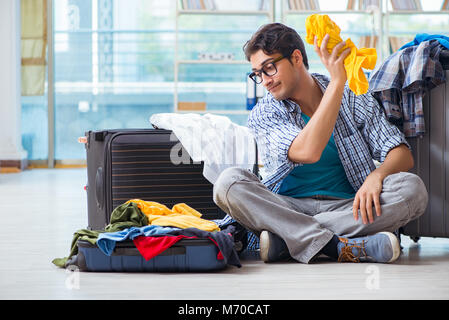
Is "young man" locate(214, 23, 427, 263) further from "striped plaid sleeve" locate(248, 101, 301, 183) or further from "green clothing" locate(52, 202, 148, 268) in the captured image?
"green clothing" locate(52, 202, 148, 268)

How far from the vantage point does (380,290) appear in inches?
57.9

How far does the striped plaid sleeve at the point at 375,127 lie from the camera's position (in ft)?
6.36

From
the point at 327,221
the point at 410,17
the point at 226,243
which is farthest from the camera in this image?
the point at 410,17

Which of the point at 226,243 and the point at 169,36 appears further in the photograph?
the point at 169,36

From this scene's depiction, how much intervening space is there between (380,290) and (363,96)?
73 cm

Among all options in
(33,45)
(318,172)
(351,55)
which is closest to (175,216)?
(318,172)

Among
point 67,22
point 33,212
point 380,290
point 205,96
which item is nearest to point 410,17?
point 205,96

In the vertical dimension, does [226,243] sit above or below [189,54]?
below

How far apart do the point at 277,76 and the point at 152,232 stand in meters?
0.58

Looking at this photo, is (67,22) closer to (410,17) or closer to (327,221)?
(410,17)

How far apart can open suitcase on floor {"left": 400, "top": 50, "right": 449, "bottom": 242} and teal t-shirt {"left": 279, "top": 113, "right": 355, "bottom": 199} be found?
26 cm

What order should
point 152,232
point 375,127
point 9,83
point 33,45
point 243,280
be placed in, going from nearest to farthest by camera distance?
point 243,280, point 152,232, point 375,127, point 9,83, point 33,45

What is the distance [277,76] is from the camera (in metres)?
1.90

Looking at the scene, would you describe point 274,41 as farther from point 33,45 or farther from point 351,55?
point 33,45
